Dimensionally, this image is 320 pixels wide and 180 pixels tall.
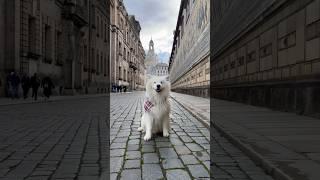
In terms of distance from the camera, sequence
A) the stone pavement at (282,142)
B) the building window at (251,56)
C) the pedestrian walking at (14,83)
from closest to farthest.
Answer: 1. the stone pavement at (282,142)
2. the building window at (251,56)
3. the pedestrian walking at (14,83)

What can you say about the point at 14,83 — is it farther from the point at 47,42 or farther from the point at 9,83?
the point at 47,42

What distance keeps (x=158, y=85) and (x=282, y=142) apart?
2152 mm

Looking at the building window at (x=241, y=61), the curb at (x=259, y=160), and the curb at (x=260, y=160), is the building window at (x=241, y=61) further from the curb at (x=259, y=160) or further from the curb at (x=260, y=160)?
the curb at (x=260, y=160)

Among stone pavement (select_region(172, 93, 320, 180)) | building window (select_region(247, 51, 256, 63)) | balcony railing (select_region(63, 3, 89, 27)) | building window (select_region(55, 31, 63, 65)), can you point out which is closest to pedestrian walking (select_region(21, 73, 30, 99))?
building window (select_region(55, 31, 63, 65))

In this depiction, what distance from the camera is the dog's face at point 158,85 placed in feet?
22.5

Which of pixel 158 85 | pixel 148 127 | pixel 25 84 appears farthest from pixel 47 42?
pixel 158 85

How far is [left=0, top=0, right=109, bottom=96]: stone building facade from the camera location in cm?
2489

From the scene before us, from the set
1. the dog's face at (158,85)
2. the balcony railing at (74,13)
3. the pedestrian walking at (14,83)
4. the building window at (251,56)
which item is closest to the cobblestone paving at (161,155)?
the dog's face at (158,85)

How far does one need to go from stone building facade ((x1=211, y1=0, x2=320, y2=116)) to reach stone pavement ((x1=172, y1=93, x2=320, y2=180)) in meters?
1.27

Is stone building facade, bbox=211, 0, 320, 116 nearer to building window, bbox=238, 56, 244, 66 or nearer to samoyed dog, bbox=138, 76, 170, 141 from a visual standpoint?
building window, bbox=238, 56, 244, 66

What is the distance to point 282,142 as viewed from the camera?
6117mm

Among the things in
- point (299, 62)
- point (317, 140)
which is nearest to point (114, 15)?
point (299, 62)

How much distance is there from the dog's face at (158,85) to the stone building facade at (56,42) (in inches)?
746

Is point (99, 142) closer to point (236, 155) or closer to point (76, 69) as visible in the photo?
point (236, 155)
